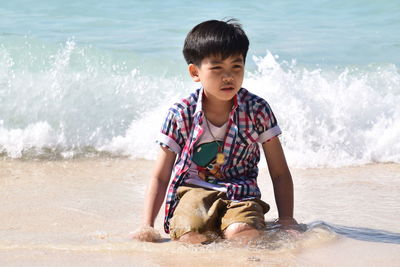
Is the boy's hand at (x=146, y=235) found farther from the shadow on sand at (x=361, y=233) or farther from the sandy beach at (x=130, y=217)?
the shadow on sand at (x=361, y=233)

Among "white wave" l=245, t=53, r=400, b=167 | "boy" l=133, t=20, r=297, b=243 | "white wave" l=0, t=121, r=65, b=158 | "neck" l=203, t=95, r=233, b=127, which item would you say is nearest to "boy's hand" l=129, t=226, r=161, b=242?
"boy" l=133, t=20, r=297, b=243

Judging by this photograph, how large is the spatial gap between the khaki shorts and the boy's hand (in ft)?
0.25

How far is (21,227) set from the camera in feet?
11.3

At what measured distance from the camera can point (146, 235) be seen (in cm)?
306

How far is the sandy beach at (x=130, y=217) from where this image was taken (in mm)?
2824

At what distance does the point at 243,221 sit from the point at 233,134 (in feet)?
1.26

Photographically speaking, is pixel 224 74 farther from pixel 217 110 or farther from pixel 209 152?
pixel 209 152

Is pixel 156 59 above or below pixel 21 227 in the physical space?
above

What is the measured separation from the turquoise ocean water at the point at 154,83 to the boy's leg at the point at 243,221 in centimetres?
199

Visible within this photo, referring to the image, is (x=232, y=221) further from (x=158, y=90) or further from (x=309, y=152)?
(x=158, y=90)

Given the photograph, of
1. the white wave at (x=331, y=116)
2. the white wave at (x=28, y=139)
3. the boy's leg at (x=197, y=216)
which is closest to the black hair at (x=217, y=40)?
the boy's leg at (x=197, y=216)

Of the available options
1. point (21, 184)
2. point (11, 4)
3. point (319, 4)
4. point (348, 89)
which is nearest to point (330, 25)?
point (319, 4)

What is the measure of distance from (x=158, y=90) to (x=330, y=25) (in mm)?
3839

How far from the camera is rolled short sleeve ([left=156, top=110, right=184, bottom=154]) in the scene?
124 inches
